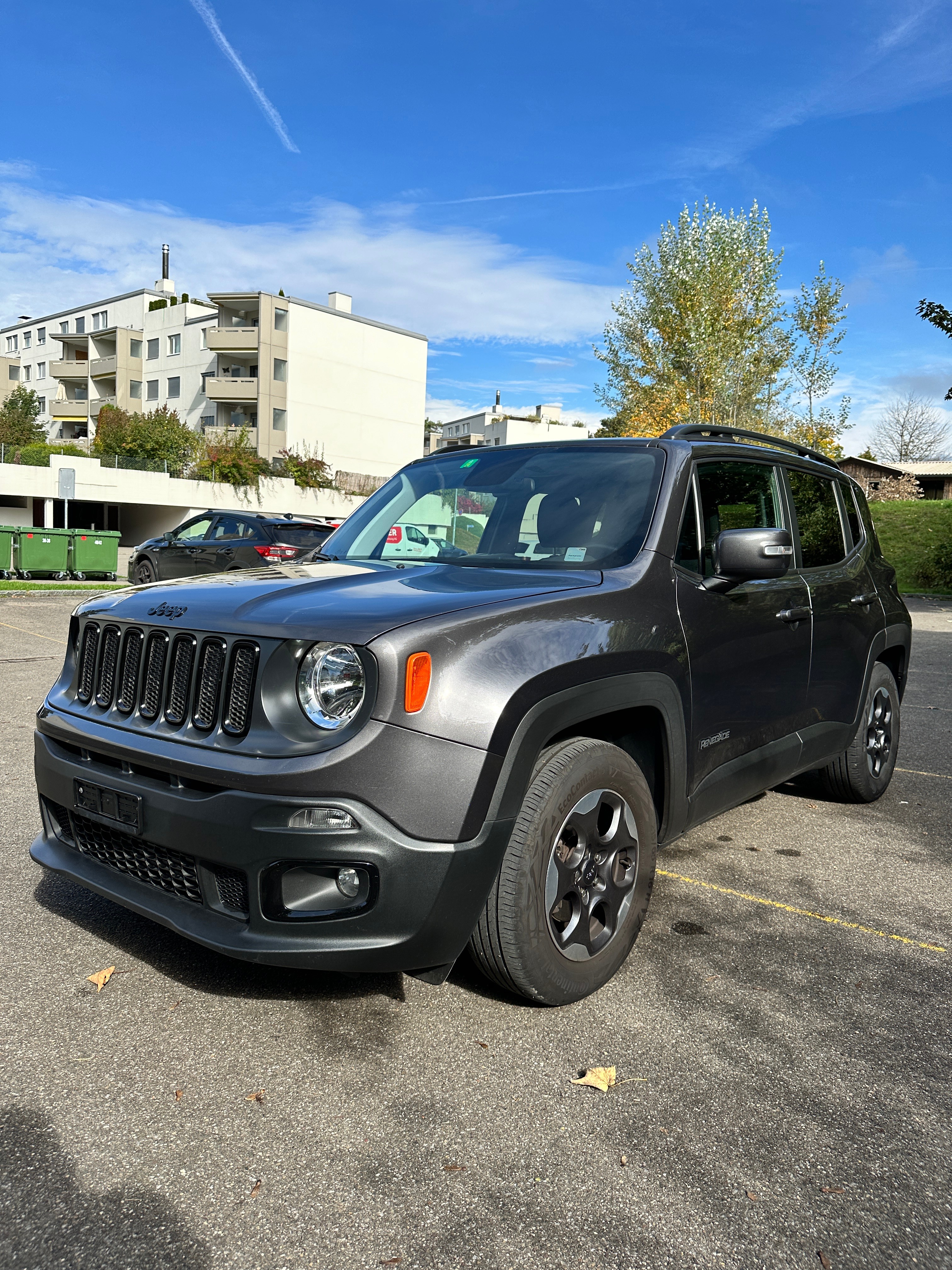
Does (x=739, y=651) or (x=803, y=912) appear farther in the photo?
(x=803, y=912)

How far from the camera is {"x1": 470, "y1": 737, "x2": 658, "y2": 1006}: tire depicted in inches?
103

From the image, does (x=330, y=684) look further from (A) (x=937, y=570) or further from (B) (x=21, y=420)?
(B) (x=21, y=420)

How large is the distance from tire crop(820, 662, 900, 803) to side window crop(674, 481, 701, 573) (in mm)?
1949

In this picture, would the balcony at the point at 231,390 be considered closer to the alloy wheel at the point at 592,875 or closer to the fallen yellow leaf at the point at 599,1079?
the alloy wheel at the point at 592,875

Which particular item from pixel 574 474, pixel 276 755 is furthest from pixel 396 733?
pixel 574 474

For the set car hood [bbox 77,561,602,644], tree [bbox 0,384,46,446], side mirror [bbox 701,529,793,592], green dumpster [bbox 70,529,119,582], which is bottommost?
green dumpster [bbox 70,529,119,582]

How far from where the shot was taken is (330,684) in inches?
97.7

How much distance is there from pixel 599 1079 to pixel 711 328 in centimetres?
2619

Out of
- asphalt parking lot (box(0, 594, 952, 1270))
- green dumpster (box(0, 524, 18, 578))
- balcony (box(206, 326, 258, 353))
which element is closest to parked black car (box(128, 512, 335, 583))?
green dumpster (box(0, 524, 18, 578))

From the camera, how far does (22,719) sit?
6895mm

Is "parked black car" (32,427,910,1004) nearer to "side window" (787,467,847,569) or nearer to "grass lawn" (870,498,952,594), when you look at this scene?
"side window" (787,467,847,569)

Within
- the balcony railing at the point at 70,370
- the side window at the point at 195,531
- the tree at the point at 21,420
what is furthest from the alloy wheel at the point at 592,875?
A: the balcony railing at the point at 70,370

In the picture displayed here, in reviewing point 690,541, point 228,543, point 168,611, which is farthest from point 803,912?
point 228,543

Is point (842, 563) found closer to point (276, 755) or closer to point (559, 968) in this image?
point (559, 968)
